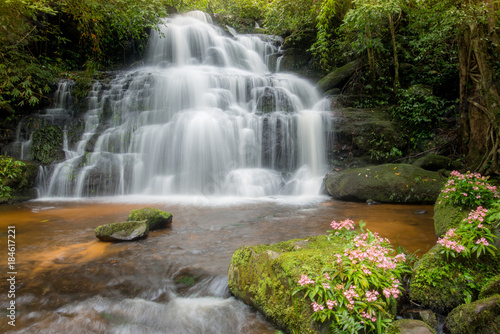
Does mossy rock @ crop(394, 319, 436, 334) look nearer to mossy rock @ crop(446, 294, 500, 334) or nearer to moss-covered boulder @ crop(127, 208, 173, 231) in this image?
mossy rock @ crop(446, 294, 500, 334)

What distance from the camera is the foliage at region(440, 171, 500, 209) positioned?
3387 millimetres

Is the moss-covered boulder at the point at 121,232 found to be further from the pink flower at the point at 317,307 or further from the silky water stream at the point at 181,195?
the pink flower at the point at 317,307

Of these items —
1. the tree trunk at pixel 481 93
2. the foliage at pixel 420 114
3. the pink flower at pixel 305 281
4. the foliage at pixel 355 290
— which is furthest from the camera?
the foliage at pixel 420 114

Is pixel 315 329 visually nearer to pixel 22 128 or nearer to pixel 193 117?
pixel 193 117

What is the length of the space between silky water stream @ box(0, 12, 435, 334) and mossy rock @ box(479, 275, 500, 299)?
1738 millimetres

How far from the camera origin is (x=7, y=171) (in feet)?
27.5

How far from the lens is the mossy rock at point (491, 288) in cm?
226

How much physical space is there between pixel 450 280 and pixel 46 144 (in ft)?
41.0

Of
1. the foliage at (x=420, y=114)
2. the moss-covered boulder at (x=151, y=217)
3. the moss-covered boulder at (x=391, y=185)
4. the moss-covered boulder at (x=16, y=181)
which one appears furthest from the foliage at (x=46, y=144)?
the foliage at (x=420, y=114)

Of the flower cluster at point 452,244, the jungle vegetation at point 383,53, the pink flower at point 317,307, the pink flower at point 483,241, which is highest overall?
the jungle vegetation at point 383,53

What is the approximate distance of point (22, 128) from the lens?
36.1 feet

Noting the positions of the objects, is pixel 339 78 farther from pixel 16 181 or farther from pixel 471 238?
pixel 16 181

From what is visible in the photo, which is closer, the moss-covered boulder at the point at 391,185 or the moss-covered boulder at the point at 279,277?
the moss-covered boulder at the point at 279,277

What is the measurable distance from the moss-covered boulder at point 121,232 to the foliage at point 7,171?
5.63 m
